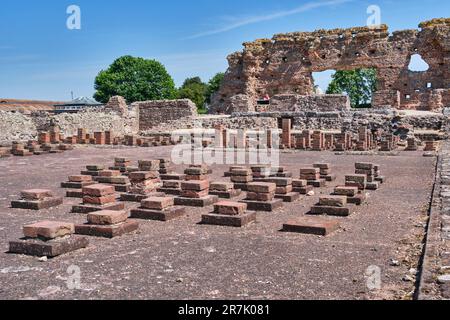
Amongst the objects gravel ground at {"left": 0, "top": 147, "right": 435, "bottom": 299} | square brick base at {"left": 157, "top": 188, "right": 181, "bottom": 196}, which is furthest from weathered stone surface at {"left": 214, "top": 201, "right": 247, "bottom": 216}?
square brick base at {"left": 157, "top": 188, "right": 181, "bottom": 196}

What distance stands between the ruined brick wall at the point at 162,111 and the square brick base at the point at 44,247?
28544 millimetres

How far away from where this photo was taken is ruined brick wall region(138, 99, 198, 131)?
3578cm

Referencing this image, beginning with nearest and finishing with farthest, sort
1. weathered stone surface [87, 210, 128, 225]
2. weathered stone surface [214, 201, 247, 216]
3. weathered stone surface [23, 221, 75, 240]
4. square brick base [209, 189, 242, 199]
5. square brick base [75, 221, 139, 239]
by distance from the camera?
weathered stone surface [23, 221, 75, 240] < square brick base [75, 221, 139, 239] < weathered stone surface [87, 210, 128, 225] < weathered stone surface [214, 201, 247, 216] < square brick base [209, 189, 242, 199]

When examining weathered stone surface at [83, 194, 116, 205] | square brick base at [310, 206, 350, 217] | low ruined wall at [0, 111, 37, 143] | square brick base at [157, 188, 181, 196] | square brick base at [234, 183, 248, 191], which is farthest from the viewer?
low ruined wall at [0, 111, 37, 143]

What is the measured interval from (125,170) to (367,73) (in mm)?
64438

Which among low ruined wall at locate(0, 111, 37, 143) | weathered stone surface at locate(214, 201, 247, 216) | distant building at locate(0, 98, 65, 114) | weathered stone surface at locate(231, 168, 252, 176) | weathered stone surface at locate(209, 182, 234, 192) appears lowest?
weathered stone surface at locate(214, 201, 247, 216)

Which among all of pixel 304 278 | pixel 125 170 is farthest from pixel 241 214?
pixel 125 170

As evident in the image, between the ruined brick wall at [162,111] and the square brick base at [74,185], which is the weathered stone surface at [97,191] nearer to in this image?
the square brick base at [74,185]

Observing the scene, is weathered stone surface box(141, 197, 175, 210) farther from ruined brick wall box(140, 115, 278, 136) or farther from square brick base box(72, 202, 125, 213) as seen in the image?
ruined brick wall box(140, 115, 278, 136)

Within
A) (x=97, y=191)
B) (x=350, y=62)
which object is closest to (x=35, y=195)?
(x=97, y=191)

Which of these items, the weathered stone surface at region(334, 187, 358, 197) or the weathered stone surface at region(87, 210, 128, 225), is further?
the weathered stone surface at region(334, 187, 358, 197)

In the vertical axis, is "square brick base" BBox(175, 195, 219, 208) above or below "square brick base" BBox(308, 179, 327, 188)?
below

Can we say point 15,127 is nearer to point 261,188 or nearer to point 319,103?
point 319,103

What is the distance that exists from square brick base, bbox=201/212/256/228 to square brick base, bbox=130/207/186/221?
2.21ft
